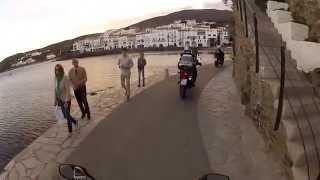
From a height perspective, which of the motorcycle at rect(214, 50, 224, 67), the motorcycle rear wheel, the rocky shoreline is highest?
the motorcycle at rect(214, 50, 224, 67)

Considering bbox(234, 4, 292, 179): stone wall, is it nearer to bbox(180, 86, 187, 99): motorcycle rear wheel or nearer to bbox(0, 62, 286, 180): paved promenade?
bbox(0, 62, 286, 180): paved promenade

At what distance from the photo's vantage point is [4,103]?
1566cm

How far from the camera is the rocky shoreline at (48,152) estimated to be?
7.94 m

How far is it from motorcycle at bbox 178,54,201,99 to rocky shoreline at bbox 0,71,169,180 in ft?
6.83

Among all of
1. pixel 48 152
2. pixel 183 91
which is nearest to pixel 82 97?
pixel 48 152

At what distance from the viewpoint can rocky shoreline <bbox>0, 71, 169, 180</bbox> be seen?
26.0ft

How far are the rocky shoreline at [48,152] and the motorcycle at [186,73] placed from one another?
2083 mm

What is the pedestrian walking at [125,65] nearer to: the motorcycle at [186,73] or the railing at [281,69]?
the motorcycle at [186,73]

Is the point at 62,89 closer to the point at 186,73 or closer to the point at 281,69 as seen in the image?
the point at 186,73

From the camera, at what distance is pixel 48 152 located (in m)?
9.04

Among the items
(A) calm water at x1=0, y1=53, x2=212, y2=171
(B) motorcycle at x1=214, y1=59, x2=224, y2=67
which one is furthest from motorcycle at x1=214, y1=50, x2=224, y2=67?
(A) calm water at x1=0, y1=53, x2=212, y2=171

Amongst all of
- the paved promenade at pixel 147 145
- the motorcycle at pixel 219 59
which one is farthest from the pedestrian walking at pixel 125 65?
the motorcycle at pixel 219 59

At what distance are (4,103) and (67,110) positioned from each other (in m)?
6.77

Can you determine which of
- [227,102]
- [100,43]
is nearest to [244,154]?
[227,102]
